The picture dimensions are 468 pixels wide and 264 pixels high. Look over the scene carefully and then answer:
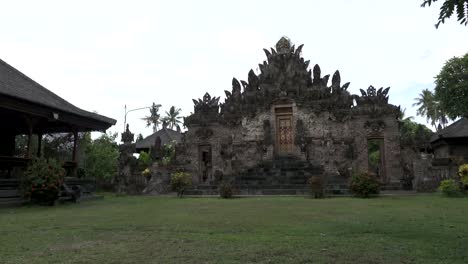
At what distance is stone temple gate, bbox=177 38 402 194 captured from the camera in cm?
2295

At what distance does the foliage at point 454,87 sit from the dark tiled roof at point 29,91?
70.3 feet

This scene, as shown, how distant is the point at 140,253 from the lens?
572cm

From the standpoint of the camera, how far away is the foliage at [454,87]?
89.6 feet

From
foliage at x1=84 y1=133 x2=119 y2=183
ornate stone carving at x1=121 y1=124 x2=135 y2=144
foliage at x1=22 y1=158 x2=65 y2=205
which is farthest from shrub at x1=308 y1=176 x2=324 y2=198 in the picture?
foliage at x1=84 y1=133 x2=119 y2=183

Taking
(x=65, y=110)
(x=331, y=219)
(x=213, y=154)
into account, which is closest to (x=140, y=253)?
(x=331, y=219)

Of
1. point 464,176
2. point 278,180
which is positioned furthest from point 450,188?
point 278,180

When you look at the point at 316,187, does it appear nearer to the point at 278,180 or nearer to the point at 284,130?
the point at 278,180

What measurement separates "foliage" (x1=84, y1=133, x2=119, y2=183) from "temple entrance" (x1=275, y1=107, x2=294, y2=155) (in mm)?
16329

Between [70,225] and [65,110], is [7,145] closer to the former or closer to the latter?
[65,110]

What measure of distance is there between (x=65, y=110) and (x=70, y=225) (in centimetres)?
922

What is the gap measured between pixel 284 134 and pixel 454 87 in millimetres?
12109

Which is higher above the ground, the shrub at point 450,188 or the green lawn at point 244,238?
the shrub at point 450,188

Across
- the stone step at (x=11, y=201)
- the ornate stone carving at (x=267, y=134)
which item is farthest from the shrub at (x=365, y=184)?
the stone step at (x=11, y=201)

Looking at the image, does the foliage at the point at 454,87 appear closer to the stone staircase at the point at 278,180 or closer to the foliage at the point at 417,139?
the foliage at the point at 417,139
